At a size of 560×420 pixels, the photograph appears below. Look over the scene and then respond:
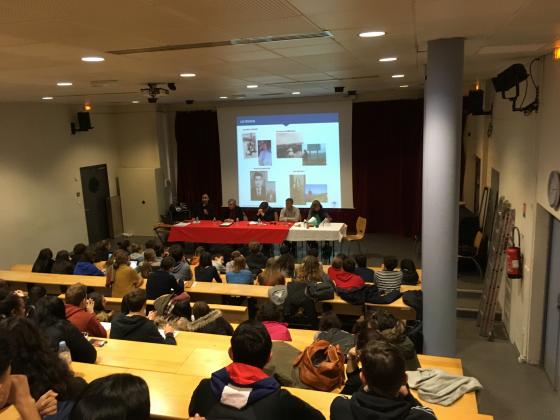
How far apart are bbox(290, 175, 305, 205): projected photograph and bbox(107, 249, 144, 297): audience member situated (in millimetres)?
5432

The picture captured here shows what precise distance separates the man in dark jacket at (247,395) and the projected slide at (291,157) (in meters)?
8.37

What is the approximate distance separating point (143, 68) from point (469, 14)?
304 cm

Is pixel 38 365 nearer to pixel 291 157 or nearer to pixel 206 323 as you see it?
pixel 206 323

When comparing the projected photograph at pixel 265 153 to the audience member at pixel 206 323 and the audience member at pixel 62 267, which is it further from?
the audience member at pixel 206 323

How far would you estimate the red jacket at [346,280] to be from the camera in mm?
5141

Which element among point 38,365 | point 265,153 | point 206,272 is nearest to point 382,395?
point 38,365

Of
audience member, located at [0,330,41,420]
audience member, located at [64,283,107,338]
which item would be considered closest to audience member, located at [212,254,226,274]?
audience member, located at [64,283,107,338]

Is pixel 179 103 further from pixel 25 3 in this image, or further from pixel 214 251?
pixel 25 3

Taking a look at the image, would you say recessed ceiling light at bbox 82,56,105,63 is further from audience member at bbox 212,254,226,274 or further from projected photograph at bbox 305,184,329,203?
projected photograph at bbox 305,184,329,203

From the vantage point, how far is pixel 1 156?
8125mm

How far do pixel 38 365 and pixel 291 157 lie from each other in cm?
851

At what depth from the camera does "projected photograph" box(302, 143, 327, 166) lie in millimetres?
10203

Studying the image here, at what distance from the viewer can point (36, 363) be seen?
2.21 metres

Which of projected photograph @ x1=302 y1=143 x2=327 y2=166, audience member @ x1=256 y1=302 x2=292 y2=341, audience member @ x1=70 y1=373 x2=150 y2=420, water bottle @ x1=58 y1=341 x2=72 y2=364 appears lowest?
audience member @ x1=256 y1=302 x2=292 y2=341
